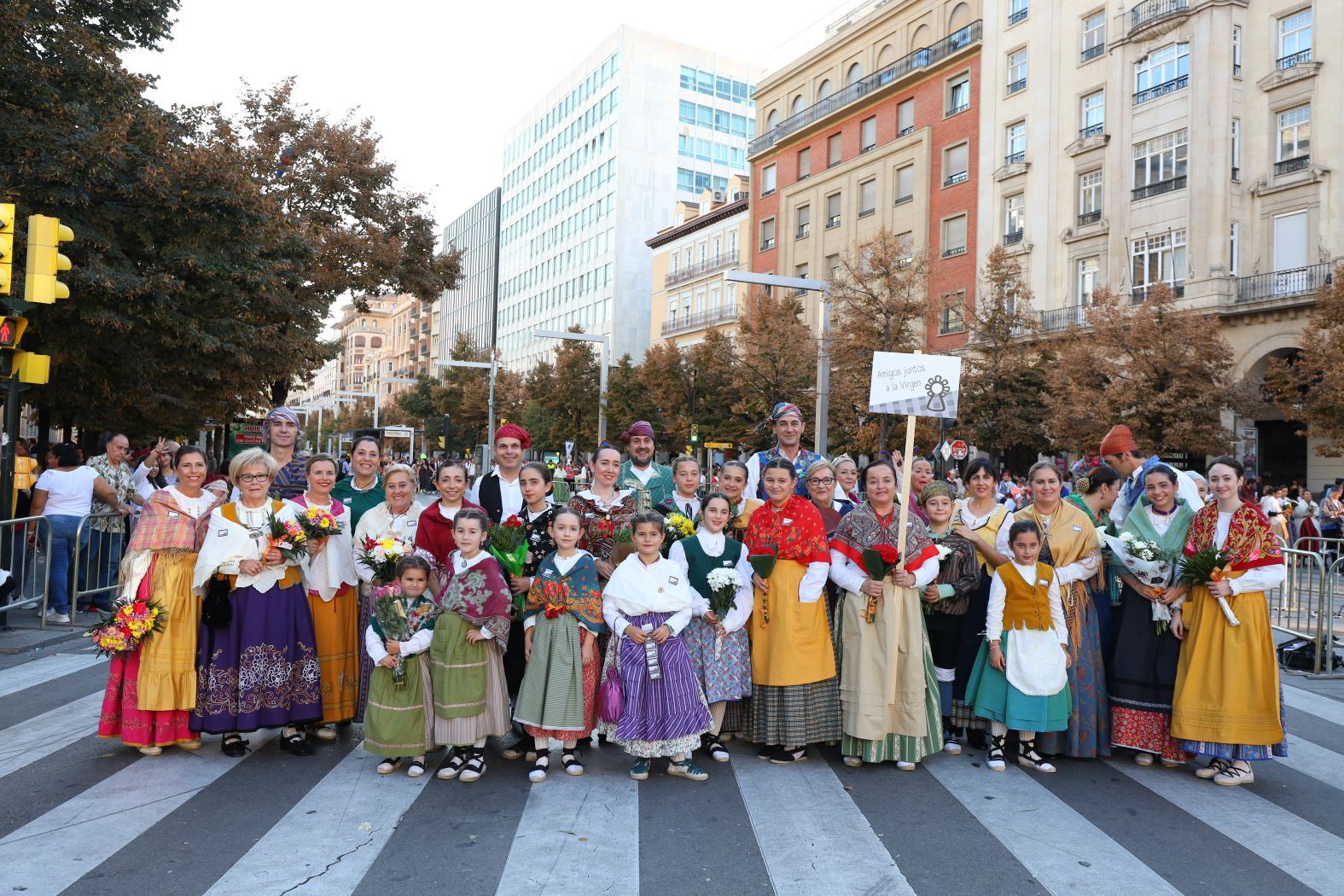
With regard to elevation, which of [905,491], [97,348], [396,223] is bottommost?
[905,491]

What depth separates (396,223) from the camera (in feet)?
89.8

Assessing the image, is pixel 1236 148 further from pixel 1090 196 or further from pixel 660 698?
pixel 660 698

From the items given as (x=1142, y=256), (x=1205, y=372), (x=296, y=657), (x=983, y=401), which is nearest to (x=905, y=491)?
(x=296, y=657)

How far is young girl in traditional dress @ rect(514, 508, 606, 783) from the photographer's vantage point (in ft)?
19.3

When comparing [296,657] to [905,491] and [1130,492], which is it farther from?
[1130,492]

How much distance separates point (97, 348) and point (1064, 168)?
30201 millimetres

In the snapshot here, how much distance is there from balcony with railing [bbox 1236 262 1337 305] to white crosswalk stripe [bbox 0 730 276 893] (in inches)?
1100

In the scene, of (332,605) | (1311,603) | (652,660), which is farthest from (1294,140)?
(332,605)

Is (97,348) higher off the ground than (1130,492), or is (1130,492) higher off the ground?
(97,348)

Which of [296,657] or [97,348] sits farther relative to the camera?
[97,348]

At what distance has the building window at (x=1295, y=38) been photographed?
2733 cm

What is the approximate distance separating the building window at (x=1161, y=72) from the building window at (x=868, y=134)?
1415cm

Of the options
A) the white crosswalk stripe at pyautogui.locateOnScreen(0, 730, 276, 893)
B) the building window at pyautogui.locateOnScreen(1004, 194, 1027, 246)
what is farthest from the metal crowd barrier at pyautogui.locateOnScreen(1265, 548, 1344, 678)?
the building window at pyautogui.locateOnScreen(1004, 194, 1027, 246)

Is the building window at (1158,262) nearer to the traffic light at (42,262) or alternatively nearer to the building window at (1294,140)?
the building window at (1294,140)
